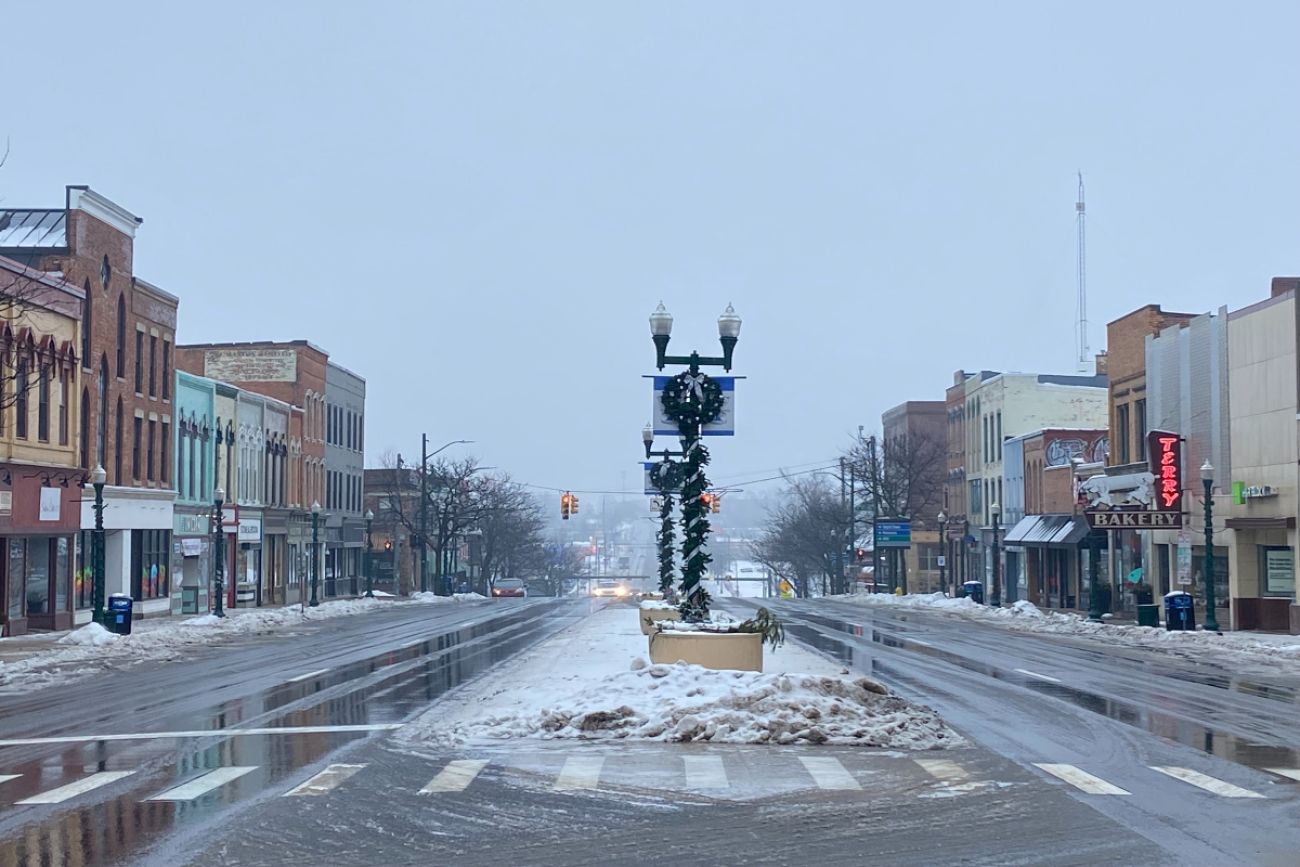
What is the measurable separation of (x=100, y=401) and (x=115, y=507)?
3.45 m

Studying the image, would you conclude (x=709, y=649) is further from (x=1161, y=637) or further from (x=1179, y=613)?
(x=1179, y=613)

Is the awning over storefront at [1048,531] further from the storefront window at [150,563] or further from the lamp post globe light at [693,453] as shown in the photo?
the lamp post globe light at [693,453]

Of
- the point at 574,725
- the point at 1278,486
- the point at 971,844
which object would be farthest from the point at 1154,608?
the point at 971,844

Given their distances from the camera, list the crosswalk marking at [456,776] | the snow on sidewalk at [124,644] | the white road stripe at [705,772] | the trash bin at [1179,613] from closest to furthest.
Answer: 1. the crosswalk marking at [456,776]
2. the white road stripe at [705,772]
3. the snow on sidewalk at [124,644]
4. the trash bin at [1179,613]

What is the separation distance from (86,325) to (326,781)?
120 feet

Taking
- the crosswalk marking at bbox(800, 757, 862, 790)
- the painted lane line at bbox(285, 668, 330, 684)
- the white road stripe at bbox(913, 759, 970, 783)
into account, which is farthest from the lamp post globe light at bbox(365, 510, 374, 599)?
the white road stripe at bbox(913, 759, 970, 783)

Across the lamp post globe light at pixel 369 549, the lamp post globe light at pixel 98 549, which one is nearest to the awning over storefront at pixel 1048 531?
the lamp post globe light at pixel 369 549

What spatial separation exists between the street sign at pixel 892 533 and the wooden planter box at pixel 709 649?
61722mm

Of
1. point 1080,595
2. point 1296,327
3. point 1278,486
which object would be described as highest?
point 1296,327

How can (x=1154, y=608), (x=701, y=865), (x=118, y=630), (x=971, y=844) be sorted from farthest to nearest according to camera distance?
(x=1154, y=608)
(x=118, y=630)
(x=971, y=844)
(x=701, y=865)

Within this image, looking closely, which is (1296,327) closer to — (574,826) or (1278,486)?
(1278,486)

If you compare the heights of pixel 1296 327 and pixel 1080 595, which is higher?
pixel 1296 327

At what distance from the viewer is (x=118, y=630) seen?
39.5 metres

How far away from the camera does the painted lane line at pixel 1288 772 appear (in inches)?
575
